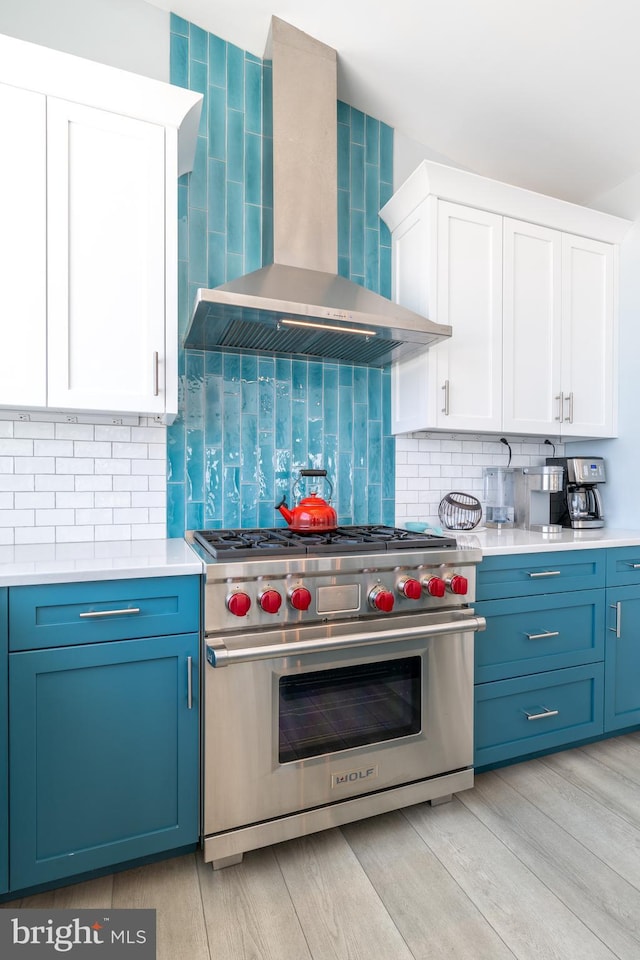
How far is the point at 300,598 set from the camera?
1667mm

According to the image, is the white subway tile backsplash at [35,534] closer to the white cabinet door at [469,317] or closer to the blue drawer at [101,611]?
the blue drawer at [101,611]

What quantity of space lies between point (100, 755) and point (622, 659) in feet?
7.46

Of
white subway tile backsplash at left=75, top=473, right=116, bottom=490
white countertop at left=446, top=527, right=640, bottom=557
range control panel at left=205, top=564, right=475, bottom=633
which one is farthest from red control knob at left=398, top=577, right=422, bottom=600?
white subway tile backsplash at left=75, top=473, right=116, bottom=490

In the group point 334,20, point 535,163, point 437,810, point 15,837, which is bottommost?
point 437,810

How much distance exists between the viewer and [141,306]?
6.11 ft

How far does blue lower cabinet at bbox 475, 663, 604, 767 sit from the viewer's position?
214 cm

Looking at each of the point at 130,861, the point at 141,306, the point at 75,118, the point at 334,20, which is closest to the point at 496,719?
the point at 130,861

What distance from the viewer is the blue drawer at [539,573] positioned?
6.95ft

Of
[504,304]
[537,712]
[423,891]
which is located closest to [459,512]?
[537,712]

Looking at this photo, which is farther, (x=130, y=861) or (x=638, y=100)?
(x=638, y=100)

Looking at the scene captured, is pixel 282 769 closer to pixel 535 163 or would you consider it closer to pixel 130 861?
pixel 130 861

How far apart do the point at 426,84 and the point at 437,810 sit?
3.12 metres

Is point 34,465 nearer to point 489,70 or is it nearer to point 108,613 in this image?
point 108,613

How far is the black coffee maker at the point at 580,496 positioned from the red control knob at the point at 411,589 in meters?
1.41
